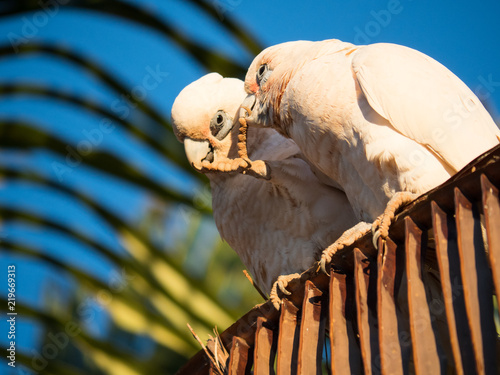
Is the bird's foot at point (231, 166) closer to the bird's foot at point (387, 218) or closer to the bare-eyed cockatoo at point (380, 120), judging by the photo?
the bare-eyed cockatoo at point (380, 120)

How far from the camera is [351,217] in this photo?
110 inches

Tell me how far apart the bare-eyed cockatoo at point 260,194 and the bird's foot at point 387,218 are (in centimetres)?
84

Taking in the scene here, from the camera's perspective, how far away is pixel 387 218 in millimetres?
1728

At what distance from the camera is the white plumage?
218 centimetres

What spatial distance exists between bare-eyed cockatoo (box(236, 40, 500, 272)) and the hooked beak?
1.95ft

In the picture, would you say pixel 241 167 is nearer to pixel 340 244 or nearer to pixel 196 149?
pixel 196 149

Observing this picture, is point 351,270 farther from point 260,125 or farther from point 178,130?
point 178,130

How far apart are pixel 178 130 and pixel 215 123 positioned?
7.1 inches

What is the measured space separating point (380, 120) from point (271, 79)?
2.25 ft

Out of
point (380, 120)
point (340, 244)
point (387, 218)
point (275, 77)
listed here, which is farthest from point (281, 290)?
point (275, 77)

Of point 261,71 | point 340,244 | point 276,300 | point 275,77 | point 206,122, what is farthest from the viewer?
point 206,122

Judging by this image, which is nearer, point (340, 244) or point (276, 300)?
point (340, 244)

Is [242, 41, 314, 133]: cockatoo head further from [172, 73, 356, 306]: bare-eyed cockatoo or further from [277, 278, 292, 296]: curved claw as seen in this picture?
[277, 278, 292, 296]: curved claw

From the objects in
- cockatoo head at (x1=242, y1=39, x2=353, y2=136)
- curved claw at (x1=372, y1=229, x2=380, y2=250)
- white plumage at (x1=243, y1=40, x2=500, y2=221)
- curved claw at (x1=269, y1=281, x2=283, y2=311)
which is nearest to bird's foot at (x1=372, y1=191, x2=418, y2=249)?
curved claw at (x1=372, y1=229, x2=380, y2=250)
